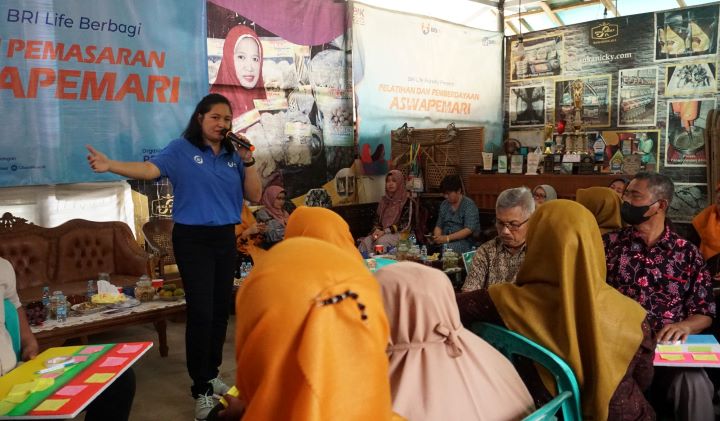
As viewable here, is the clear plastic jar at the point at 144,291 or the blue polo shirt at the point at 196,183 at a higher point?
the blue polo shirt at the point at 196,183

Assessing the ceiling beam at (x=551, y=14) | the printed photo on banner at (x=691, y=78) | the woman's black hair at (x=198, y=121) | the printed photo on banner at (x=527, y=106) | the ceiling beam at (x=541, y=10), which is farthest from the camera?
the printed photo on banner at (x=527, y=106)

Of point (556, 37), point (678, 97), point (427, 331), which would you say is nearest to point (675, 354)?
point (427, 331)

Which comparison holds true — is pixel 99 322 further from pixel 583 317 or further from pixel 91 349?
pixel 583 317

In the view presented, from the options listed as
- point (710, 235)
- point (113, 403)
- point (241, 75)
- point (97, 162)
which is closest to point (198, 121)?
point (97, 162)

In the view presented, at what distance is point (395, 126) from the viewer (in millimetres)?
7074

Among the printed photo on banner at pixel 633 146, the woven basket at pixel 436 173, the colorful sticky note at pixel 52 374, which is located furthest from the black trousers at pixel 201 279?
the printed photo on banner at pixel 633 146

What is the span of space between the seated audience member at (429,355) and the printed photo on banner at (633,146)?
577 cm

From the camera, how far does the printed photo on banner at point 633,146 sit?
674 centimetres

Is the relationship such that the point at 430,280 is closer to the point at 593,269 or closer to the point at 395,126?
the point at 593,269

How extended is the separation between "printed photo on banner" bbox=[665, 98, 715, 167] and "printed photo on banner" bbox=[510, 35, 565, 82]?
1.57 m

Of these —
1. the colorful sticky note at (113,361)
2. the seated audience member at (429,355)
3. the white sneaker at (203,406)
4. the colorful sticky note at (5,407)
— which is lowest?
the white sneaker at (203,406)

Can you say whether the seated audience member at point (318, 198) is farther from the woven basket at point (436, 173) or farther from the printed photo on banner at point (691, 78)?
the printed photo on banner at point (691, 78)

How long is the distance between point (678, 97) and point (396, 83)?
331 cm

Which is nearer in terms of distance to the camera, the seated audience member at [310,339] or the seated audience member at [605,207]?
the seated audience member at [310,339]
